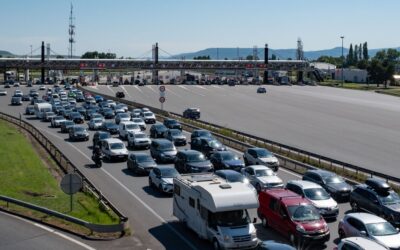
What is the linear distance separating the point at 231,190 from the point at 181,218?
334cm

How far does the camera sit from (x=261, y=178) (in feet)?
88.8

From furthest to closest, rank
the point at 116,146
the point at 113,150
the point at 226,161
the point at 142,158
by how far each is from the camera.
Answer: the point at 116,146
the point at 113,150
the point at 226,161
the point at 142,158

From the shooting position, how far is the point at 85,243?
736 inches

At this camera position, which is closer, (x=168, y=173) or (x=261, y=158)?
(x=168, y=173)

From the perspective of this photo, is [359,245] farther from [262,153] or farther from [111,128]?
[111,128]

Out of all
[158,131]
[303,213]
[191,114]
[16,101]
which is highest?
[16,101]

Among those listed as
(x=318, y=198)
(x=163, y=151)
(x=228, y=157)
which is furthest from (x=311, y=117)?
(x=318, y=198)

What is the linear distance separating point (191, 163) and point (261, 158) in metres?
4.59

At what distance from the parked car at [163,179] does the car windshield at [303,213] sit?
804 centimetres

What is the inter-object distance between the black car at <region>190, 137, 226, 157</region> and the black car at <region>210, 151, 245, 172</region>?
2827 mm

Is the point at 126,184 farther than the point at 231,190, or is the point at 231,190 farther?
the point at 126,184

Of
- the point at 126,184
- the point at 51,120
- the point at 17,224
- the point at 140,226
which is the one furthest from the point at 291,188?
the point at 51,120

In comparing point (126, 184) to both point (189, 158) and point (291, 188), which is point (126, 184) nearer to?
point (189, 158)

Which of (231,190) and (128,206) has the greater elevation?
(231,190)
